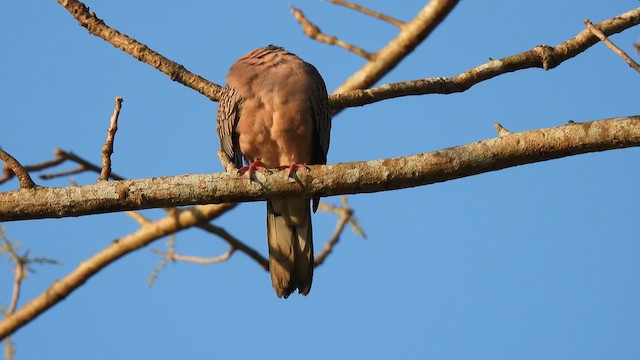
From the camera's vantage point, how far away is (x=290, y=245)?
5.56 metres

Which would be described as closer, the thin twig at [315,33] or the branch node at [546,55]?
the branch node at [546,55]

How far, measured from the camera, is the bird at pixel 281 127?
5.46 m

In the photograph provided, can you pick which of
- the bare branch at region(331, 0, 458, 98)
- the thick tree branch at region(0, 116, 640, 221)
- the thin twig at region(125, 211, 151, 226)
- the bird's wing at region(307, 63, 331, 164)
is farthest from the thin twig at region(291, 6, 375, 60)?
the thick tree branch at region(0, 116, 640, 221)

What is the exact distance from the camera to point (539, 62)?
459 centimetres

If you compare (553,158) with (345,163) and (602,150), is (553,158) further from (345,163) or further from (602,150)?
(345,163)

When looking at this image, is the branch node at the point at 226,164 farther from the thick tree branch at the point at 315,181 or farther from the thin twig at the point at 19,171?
the thin twig at the point at 19,171

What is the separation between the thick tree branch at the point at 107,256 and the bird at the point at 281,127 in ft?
3.44

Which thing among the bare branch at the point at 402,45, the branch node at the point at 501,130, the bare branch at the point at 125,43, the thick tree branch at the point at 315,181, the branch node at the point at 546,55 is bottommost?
the thick tree branch at the point at 315,181

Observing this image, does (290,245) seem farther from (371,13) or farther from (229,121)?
(371,13)

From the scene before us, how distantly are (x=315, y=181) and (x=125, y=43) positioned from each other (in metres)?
1.87

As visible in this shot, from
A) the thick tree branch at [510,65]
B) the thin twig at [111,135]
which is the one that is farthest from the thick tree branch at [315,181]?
the thick tree branch at [510,65]

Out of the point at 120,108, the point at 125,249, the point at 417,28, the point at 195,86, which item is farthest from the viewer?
the point at 125,249

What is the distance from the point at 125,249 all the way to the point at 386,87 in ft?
10.6

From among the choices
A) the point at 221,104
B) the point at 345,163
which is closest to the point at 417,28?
the point at 221,104
